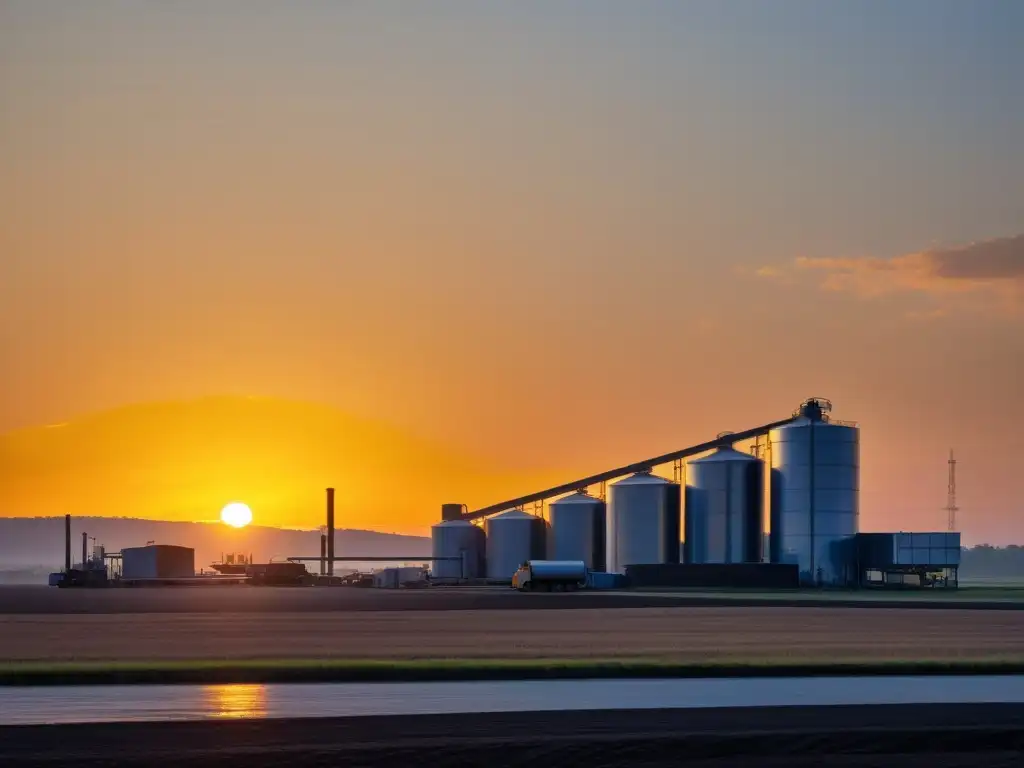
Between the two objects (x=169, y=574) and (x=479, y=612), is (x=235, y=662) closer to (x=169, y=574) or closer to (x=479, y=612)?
(x=479, y=612)

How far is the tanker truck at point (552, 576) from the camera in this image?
131750 millimetres

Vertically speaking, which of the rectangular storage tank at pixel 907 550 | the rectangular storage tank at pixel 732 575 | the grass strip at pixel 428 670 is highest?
the grass strip at pixel 428 670

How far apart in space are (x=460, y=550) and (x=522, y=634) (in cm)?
11363

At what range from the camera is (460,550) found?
547ft

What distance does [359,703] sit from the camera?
26531 millimetres

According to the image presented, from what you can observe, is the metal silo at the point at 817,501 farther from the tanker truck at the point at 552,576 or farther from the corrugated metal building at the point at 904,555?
the tanker truck at the point at 552,576

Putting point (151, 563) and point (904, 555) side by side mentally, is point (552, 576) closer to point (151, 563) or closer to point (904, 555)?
point (904, 555)

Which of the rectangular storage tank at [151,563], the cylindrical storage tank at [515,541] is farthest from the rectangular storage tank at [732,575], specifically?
the rectangular storage tank at [151,563]

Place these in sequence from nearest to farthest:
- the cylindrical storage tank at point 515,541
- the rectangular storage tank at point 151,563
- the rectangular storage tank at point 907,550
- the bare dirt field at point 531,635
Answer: the bare dirt field at point 531,635, the rectangular storage tank at point 907,550, the cylindrical storage tank at point 515,541, the rectangular storage tank at point 151,563

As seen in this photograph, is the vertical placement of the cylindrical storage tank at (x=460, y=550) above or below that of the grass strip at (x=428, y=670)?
below

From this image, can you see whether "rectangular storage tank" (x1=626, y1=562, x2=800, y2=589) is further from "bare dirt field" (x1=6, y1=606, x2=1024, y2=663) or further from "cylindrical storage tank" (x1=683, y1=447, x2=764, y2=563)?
"bare dirt field" (x1=6, y1=606, x2=1024, y2=663)

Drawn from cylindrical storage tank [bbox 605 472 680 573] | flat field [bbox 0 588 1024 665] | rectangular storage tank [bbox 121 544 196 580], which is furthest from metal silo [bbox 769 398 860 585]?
rectangular storage tank [bbox 121 544 196 580]

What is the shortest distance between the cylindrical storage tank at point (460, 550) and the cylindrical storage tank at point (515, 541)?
4.82 m

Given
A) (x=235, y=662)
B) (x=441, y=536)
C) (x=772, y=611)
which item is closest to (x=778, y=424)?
(x=441, y=536)
